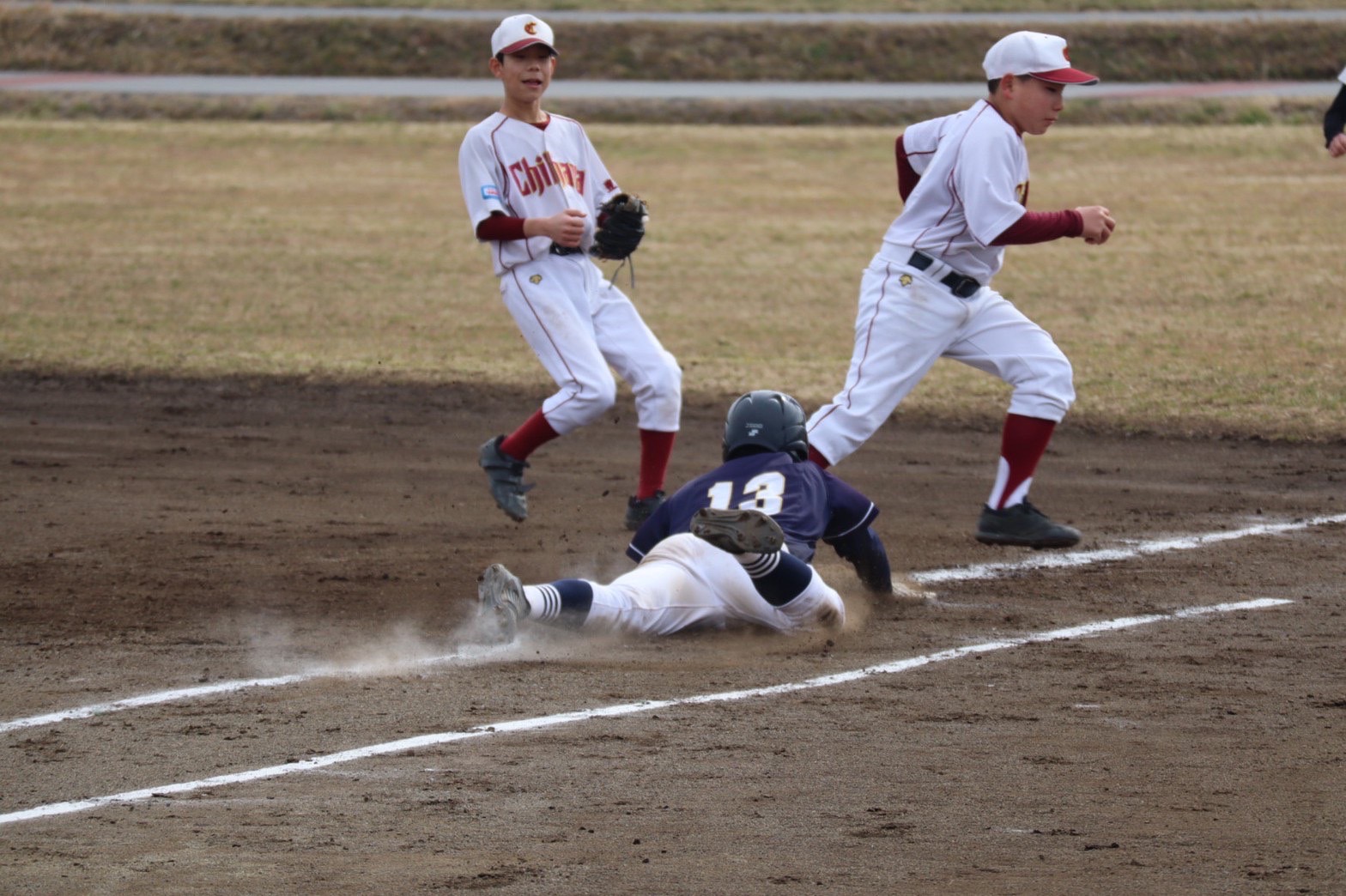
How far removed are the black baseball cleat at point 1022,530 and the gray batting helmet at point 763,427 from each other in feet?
3.50

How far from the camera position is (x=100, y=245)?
15469 millimetres

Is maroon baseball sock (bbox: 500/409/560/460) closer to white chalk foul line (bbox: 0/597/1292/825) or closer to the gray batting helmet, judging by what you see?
the gray batting helmet

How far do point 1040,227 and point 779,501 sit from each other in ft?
4.97

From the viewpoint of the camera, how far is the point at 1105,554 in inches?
283

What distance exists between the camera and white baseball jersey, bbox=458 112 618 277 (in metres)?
6.87

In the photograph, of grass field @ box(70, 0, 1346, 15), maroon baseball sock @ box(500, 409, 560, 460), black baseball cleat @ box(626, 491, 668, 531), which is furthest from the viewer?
grass field @ box(70, 0, 1346, 15)

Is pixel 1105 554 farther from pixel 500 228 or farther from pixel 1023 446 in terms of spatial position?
pixel 500 228

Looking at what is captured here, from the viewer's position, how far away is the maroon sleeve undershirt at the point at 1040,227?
6387mm

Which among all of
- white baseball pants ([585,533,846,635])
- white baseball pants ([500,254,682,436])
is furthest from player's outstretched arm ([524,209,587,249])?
white baseball pants ([585,533,846,635])

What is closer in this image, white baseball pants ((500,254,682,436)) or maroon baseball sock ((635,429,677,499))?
white baseball pants ((500,254,682,436))

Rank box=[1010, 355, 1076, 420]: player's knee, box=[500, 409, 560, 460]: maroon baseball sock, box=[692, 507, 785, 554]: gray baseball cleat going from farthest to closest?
1. box=[500, 409, 560, 460]: maroon baseball sock
2. box=[1010, 355, 1076, 420]: player's knee
3. box=[692, 507, 785, 554]: gray baseball cleat

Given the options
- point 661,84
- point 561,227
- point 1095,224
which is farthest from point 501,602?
point 661,84

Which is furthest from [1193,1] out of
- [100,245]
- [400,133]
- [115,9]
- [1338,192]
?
[100,245]

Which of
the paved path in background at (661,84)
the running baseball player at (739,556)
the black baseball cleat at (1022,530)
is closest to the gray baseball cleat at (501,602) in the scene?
the running baseball player at (739,556)
